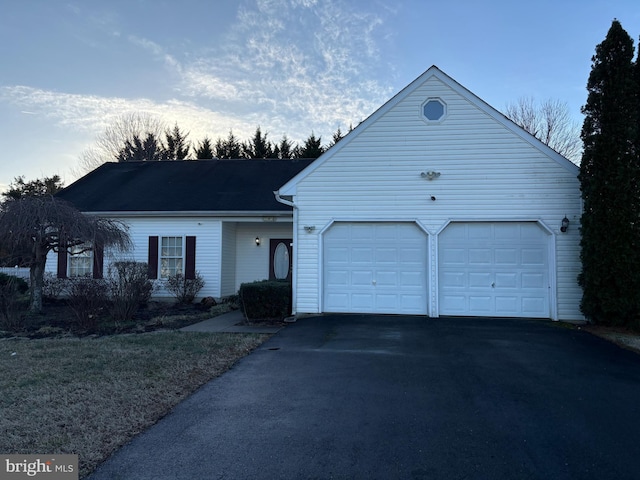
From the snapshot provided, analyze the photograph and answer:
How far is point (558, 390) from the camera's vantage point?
5.20 m

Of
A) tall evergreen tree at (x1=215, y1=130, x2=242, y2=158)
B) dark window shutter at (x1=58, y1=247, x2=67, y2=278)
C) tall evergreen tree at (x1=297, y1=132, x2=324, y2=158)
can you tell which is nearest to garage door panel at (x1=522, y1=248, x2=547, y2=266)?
dark window shutter at (x1=58, y1=247, x2=67, y2=278)

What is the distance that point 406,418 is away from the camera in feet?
13.9

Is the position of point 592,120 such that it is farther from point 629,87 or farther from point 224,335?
point 224,335

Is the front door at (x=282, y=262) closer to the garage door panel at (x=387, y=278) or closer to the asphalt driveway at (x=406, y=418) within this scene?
the garage door panel at (x=387, y=278)

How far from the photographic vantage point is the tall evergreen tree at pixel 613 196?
8906 mm

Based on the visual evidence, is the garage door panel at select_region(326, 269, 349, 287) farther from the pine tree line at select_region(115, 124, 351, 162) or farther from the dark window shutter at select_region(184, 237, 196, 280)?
the pine tree line at select_region(115, 124, 351, 162)

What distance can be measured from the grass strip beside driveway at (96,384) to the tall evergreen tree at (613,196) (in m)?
7.67

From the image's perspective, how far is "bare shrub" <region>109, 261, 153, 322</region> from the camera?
35.6 ft

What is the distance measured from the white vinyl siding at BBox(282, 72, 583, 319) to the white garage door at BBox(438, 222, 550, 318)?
0.27 metres

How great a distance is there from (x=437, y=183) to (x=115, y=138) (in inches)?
1329

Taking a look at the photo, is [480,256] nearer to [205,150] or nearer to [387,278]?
[387,278]

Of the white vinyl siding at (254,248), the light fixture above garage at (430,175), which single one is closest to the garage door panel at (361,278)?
the light fixture above garage at (430,175)

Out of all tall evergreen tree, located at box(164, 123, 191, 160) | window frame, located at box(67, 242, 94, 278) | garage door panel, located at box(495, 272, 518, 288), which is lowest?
garage door panel, located at box(495, 272, 518, 288)

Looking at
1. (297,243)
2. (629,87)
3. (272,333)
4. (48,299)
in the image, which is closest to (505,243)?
(629,87)
